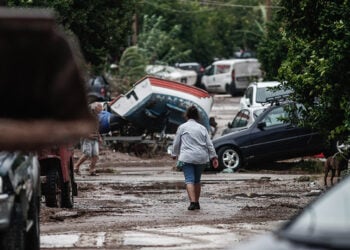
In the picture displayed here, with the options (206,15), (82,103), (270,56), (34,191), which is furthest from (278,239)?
(206,15)

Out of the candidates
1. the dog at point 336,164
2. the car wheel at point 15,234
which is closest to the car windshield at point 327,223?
the car wheel at point 15,234

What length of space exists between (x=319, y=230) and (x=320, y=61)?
1153 centimetres

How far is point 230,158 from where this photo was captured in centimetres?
2777

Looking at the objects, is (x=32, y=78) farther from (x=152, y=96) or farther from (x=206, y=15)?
(x=206, y=15)

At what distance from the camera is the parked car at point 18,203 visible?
37.7ft

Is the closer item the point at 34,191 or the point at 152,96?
the point at 34,191

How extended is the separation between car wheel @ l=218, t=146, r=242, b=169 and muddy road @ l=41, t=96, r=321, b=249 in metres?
0.32

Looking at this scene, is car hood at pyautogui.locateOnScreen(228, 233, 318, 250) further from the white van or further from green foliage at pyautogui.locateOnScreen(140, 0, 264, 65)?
green foliage at pyautogui.locateOnScreen(140, 0, 264, 65)

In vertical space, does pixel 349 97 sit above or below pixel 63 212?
above

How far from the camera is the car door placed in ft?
89.7

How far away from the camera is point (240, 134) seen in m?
27.9

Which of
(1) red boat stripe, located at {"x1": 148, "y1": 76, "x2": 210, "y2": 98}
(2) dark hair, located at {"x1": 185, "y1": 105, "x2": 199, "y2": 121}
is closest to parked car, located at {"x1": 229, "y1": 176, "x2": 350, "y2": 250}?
A: (2) dark hair, located at {"x1": 185, "y1": 105, "x2": 199, "y2": 121}

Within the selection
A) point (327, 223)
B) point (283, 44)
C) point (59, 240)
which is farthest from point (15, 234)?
point (283, 44)

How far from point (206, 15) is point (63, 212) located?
Result: 177 feet
